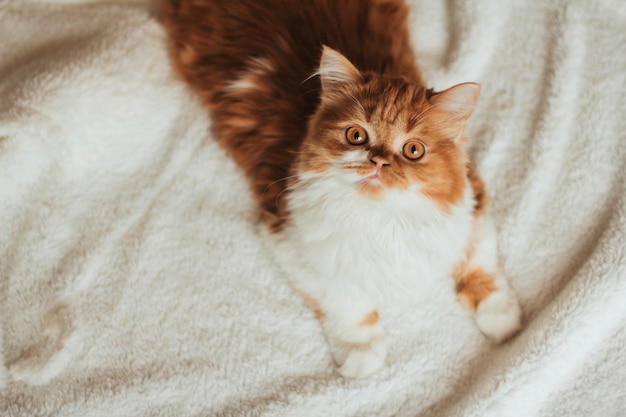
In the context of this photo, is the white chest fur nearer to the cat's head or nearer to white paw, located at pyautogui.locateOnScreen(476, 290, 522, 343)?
the cat's head

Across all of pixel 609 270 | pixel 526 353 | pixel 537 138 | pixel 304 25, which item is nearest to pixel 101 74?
pixel 304 25

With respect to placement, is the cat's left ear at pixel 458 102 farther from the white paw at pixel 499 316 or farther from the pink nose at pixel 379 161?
the white paw at pixel 499 316

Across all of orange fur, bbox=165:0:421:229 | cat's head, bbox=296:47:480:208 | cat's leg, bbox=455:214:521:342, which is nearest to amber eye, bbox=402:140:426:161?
cat's head, bbox=296:47:480:208

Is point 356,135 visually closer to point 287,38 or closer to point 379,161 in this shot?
point 379,161

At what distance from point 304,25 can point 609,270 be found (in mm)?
1251

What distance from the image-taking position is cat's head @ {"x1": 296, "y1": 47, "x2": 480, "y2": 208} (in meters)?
1.42

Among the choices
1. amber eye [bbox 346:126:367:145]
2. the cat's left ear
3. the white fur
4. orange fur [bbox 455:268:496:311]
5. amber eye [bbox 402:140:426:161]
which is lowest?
orange fur [bbox 455:268:496:311]

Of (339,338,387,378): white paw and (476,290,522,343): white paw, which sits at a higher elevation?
(476,290,522,343): white paw

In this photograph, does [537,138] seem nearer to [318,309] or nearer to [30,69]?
[318,309]

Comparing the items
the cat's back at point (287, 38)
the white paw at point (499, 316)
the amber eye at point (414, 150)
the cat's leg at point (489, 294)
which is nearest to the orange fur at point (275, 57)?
the cat's back at point (287, 38)

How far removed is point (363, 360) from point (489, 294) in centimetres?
47

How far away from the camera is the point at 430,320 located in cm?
195

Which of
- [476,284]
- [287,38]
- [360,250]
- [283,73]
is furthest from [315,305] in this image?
[287,38]

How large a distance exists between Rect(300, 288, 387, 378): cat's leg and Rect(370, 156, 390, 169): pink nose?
Answer: 53 cm
